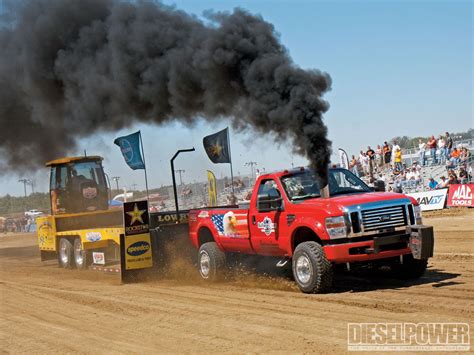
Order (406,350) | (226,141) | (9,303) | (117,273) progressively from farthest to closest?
(226,141)
(117,273)
(9,303)
(406,350)

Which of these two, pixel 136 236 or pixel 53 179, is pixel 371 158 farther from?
pixel 136 236

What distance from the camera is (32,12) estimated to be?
2144 cm

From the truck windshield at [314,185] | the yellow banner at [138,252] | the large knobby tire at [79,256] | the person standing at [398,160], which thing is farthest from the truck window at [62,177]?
the person standing at [398,160]

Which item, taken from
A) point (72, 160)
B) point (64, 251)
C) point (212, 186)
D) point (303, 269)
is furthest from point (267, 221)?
point (212, 186)

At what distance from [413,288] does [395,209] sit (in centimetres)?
122

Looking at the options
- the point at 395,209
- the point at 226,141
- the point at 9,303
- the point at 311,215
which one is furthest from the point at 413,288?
the point at 226,141

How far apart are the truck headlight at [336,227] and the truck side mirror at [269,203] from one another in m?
1.26

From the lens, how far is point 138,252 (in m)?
13.0

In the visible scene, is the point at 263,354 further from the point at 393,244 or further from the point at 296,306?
the point at 393,244

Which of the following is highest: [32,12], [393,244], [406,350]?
[32,12]

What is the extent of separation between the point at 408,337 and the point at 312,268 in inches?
121

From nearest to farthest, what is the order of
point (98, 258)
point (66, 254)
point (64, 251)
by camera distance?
point (98, 258)
point (66, 254)
point (64, 251)

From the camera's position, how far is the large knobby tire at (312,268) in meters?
9.23

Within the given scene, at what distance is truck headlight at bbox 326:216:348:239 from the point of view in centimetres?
916
